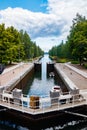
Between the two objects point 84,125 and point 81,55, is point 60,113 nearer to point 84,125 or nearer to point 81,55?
point 84,125

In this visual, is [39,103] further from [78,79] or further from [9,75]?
[9,75]

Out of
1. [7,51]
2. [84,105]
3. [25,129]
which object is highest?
[7,51]

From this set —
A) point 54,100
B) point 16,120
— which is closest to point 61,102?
point 54,100

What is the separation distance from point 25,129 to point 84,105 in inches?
218

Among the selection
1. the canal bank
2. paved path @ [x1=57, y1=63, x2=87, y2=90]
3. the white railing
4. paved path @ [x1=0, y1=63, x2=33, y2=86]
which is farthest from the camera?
paved path @ [x1=0, y1=63, x2=33, y2=86]

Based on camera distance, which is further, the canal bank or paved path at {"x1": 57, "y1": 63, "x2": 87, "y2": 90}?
the canal bank

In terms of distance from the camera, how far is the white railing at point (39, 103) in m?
23.5

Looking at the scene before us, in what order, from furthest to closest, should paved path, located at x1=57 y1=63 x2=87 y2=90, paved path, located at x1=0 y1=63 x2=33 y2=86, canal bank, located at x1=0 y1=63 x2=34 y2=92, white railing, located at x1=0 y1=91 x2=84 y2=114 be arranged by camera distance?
paved path, located at x1=0 y1=63 x2=33 y2=86 < canal bank, located at x1=0 y1=63 x2=34 y2=92 < paved path, located at x1=57 y1=63 x2=87 y2=90 < white railing, located at x1=0 y1=91 x2=84 y2=114

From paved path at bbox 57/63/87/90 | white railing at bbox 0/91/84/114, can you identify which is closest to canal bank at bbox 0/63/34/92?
white railing at bbox 0/91/84/114

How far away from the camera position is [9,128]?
23.9 m

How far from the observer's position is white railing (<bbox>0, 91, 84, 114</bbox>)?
23.5m

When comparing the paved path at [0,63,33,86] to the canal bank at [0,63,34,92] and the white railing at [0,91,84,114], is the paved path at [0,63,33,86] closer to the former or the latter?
the canal bank at [0,63,34,92]

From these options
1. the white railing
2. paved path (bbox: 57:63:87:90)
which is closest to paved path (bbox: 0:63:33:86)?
paved path (bbox: 57:63:87:90)

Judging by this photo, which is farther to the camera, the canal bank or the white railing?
the canal bank
